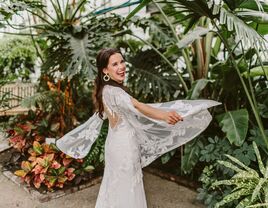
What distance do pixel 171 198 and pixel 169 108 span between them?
54.2 inches

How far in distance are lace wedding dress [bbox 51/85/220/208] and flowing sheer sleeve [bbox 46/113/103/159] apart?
353 mm

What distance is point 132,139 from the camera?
2.24 metres

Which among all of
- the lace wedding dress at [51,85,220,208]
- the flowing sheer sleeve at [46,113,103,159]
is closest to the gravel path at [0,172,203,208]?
the flowing sheer sleeve at [46,113,103,159]

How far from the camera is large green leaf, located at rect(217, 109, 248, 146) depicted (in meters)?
2.57

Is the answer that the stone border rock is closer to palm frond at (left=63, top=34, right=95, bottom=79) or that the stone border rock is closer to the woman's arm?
palm frond at (left=63, top=34, right=95, bottom=79)

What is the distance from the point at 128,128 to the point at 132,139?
0.08 m

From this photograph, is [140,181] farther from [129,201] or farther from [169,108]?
[169,108]

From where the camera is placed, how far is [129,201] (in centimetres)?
226

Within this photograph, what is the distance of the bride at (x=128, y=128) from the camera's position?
6.82 ft

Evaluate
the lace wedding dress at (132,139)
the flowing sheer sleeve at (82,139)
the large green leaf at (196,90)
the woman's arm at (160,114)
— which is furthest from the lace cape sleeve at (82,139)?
the large green leaf at (196,90)

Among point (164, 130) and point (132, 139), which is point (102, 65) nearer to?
point (132, 139)

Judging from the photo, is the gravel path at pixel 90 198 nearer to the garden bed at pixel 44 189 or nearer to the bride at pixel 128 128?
the garden bed at pixel 44 189

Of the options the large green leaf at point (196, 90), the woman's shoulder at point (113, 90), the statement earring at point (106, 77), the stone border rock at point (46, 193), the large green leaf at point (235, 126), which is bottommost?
the stone border rock at point (46, 193)

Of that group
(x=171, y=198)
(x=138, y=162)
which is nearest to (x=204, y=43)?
(x=171, y=198)
